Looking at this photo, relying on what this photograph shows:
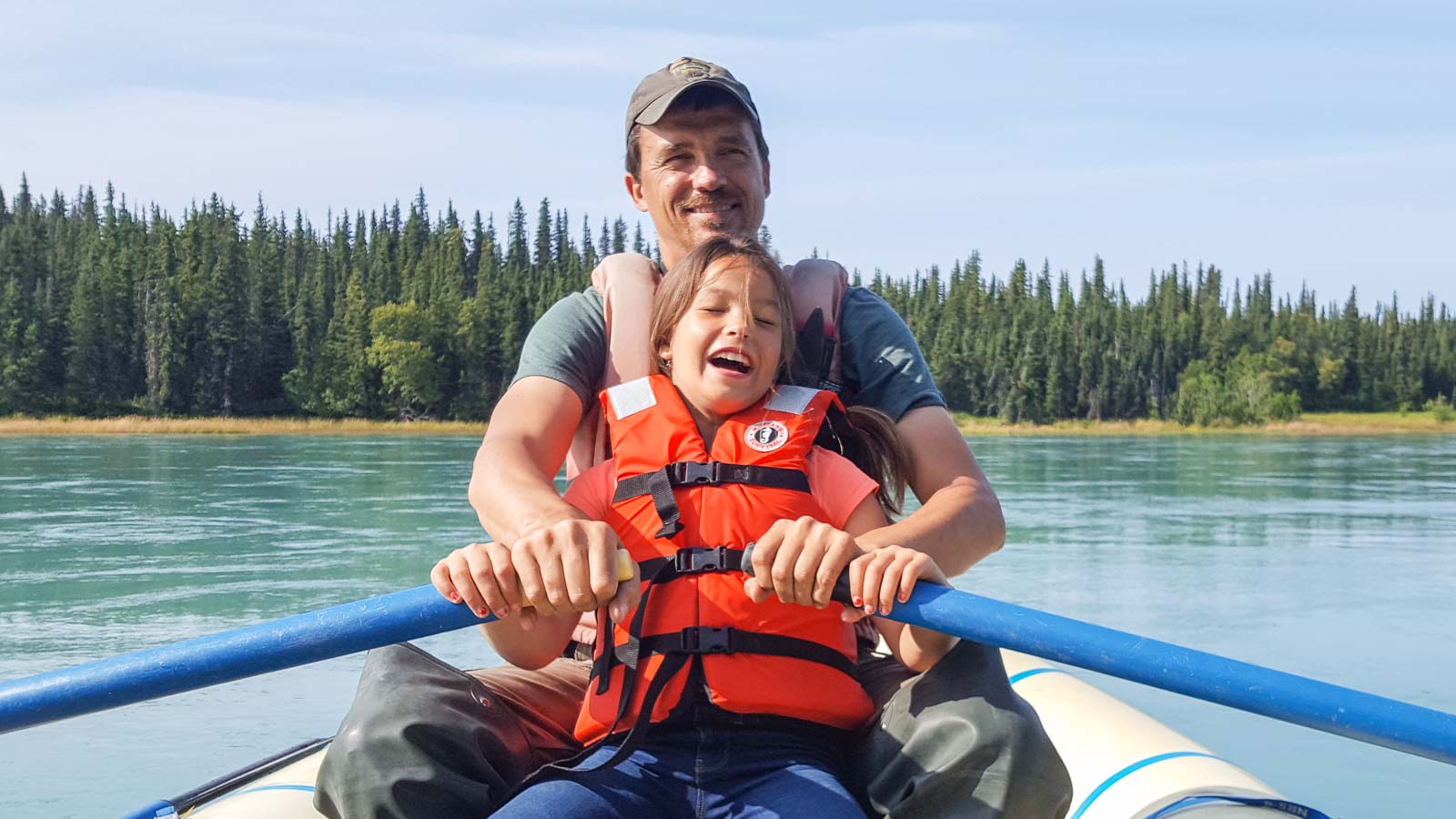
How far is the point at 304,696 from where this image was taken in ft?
16.5

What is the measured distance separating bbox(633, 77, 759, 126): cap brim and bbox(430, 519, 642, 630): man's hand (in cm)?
96

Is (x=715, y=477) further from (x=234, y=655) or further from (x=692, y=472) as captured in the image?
(x=234, y=655)

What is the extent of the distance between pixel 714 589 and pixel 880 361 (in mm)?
679

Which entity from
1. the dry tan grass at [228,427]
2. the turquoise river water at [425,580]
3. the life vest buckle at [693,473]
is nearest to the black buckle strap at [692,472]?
the life vest buckle at [693,473]

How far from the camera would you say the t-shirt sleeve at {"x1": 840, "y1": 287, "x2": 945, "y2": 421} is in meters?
2.25

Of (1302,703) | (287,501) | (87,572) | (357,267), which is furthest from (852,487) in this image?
(357,267)

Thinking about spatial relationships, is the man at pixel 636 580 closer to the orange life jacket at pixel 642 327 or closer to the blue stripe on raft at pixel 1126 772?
the orange life jacket at pixel 642 327

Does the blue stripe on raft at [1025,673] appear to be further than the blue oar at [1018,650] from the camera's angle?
Yes

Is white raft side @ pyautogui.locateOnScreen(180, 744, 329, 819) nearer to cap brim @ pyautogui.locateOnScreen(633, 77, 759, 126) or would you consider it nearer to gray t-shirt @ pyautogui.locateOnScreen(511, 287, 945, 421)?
gray t-shirt @ pyautogui.locateOnScreen(511, 287, 945, 421)

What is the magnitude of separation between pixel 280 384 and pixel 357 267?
1318cm

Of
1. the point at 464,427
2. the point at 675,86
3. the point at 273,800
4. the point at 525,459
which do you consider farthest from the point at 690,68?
the point at 464,427

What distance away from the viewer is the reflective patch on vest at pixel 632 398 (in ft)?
6.59

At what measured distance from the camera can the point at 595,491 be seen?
2.00 meters

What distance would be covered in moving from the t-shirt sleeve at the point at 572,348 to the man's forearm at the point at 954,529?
63 cm
